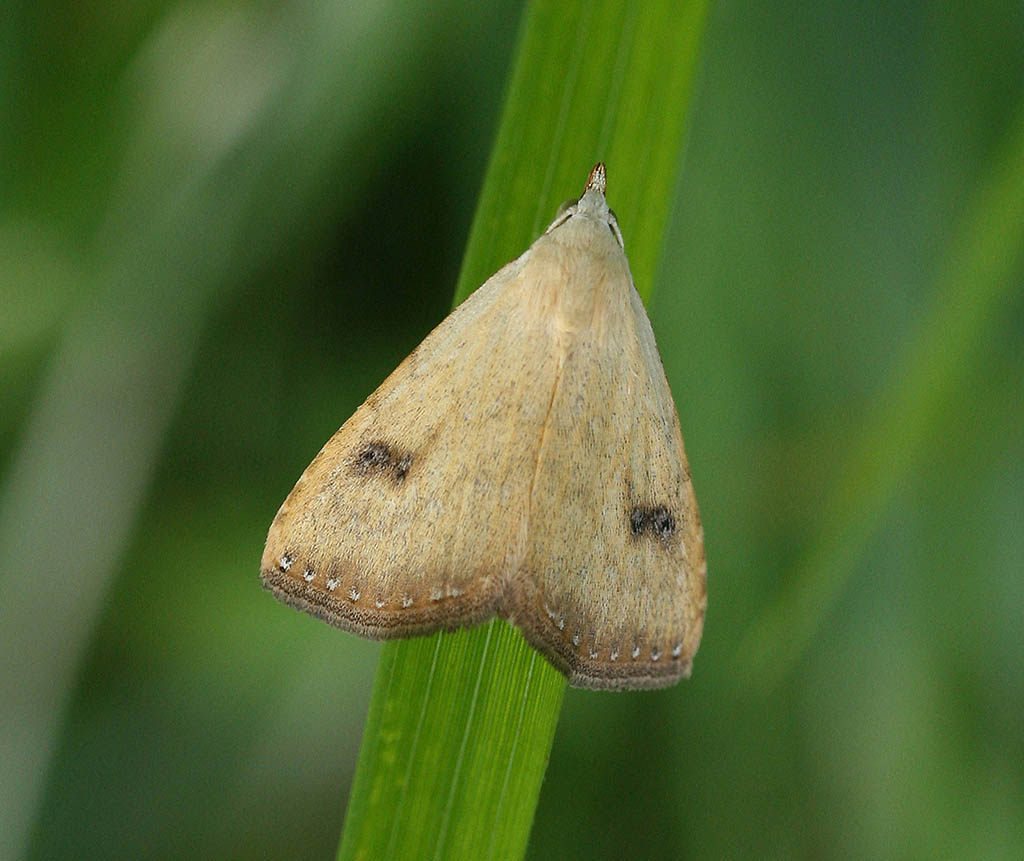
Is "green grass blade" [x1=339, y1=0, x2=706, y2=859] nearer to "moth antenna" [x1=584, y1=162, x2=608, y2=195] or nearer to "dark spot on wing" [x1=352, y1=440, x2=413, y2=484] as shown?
"moth antenna" [x1=584, y1=162, x2=608, y2=195]

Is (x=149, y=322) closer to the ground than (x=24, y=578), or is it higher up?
higher up

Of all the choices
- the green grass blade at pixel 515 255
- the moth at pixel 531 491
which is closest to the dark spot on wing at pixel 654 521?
the moth at pixel 531 491

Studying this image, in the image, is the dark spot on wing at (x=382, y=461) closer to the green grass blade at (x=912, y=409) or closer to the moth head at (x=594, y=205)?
the moth head at (x=594, y=205)

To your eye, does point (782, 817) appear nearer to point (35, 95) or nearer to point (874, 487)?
point (874, 487)

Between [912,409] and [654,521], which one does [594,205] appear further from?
[912,409]

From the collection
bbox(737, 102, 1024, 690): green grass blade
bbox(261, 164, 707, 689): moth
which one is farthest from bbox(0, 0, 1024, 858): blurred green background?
bbox(261, 164, 707, 689): moth

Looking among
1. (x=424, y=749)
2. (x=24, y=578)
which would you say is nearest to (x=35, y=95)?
(x=24, y=578)
